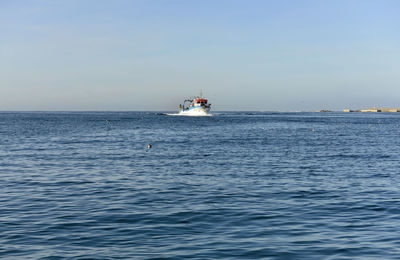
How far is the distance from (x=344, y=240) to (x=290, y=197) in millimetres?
7061

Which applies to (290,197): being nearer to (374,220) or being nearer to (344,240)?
(374,220)

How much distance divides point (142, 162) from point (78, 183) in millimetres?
11312

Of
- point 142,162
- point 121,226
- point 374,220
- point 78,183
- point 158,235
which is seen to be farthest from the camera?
point 142,162

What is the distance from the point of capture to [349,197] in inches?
840

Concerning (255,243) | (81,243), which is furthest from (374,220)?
(81,243)

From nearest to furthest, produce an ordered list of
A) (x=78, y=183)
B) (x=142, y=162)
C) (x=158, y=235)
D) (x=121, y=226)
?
(x=158, y=235), (x=121, y=226), (x=78, y=183), (x=142, y=162)

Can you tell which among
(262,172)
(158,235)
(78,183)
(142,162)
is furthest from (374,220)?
(142,162)

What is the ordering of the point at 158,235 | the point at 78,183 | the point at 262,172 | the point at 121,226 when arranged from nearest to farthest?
the point at 158,235 < the point at 121,226 < the point at 78,183 < the point at 262,172

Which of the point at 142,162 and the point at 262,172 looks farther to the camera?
the point at 142,162

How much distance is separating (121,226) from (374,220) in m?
10.2

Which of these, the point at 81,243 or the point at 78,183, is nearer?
the point at 81,243

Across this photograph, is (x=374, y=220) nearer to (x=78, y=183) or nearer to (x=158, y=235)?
(x=158, y=235)

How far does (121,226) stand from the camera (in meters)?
15.9

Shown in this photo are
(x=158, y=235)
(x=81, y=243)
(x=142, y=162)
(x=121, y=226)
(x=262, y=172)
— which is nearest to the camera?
(x=81, y=243)
